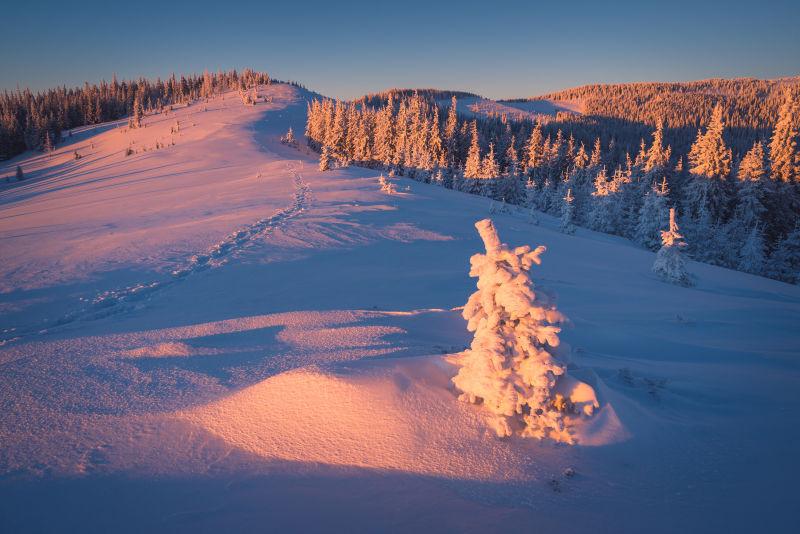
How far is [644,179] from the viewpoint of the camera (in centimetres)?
5244

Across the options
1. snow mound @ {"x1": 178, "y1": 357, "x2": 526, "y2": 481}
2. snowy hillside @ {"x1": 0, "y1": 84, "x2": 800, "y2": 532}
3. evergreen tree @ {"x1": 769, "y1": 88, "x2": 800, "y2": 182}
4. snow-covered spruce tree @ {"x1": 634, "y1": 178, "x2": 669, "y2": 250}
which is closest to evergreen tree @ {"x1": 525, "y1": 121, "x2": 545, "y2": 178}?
snow-covered spruce tree @ {"x1": 634, "y1": 178, "x2": 669, "y2": 250}

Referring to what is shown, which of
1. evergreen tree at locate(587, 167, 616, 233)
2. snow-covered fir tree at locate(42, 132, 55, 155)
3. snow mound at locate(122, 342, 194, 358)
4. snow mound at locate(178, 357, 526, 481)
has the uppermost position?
snow-covered fir tree at locate(42, 132, 55, 155)

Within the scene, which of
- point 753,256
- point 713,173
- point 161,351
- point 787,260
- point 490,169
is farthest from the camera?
point 490,169

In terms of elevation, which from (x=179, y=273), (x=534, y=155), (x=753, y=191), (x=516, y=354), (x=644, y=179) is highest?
(x=534, y=155)

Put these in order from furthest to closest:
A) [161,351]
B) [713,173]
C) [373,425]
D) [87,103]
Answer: [87,103]
[713,173]
[161,351]
[373,425]

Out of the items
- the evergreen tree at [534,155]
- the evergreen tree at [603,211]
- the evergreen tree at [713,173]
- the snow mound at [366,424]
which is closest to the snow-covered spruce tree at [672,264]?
the snow mound at [366,424]

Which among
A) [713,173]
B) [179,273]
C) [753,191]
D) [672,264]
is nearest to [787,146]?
[753,191]

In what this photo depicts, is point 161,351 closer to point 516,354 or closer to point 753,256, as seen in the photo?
point 516,354

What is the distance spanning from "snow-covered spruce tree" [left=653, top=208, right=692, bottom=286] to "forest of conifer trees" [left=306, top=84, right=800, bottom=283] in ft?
51.1

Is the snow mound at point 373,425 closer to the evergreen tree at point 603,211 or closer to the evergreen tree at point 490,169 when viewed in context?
the evergreen tree at point 603,211

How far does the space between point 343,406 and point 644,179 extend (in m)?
60.2

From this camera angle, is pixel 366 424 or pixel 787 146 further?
pixel 787 146

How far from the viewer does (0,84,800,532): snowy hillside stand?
3400 millimetres

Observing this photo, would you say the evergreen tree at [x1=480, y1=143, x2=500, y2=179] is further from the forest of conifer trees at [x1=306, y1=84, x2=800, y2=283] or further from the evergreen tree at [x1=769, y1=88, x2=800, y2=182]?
the evergreen tree at [x1=769, y1=88, x2=800, y2=182]
